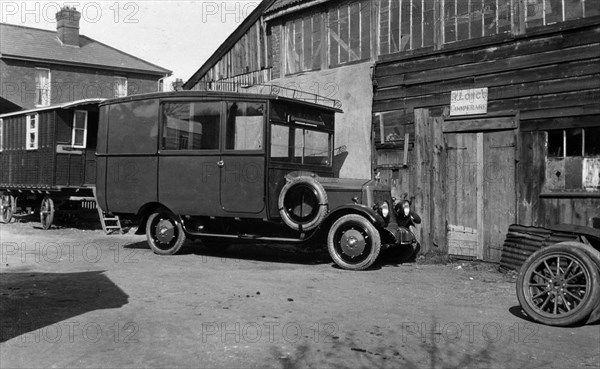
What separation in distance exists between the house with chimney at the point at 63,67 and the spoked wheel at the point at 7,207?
1234 centimetres

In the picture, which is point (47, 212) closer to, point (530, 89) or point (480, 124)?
point (480, 124)

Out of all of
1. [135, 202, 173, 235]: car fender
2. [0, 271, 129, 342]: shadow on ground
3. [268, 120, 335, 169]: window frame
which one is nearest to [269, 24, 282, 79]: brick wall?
[268, 120, 335, 169]: window frame

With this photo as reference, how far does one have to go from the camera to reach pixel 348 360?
4102 millimetres

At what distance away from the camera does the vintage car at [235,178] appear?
8.67m

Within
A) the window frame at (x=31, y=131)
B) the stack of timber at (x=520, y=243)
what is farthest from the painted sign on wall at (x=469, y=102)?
the window frame at (x=31, y=131)

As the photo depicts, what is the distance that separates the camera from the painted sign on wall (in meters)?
9.35

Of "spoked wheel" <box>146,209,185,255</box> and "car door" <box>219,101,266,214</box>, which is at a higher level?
"car door" <box>219,101,266,214</box>

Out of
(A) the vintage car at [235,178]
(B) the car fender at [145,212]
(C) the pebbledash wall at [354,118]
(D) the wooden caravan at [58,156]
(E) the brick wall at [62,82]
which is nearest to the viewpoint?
(A) the vintage car at [235,178]

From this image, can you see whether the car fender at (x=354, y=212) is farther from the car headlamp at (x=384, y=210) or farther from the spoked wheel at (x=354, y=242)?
the car headlamp at (x=384, y=210)

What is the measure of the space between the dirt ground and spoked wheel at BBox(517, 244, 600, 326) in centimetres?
16

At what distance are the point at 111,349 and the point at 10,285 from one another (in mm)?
3287

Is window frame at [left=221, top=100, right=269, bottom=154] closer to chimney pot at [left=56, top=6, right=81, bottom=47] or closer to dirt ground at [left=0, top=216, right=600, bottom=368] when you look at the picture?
dirt ground at [left=0, top=216, right=600, bottom=368]

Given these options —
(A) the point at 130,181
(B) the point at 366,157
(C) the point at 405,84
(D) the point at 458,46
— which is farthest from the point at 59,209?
(D) the point at 458,46

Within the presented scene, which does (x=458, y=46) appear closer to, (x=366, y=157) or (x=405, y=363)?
(x=366, y=157)
